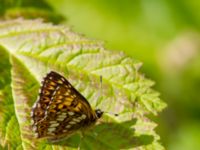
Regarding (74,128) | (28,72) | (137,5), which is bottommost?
(74,128)

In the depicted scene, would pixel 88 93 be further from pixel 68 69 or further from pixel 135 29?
pixel 135 29

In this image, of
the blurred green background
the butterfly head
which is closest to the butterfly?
the butterfly head

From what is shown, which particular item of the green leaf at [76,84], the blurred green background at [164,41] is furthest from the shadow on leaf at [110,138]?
the blurred green background at [164,41]

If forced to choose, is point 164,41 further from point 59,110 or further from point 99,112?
point 59,110

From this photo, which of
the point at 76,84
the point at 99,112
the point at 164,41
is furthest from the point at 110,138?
the point at 164,41

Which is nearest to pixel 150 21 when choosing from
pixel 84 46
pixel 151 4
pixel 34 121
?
pixel 151 4

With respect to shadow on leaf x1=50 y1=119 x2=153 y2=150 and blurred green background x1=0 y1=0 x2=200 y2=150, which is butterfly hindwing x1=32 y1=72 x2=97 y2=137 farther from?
blurred green background x1=0 y1=0 x2=200 y2=150
